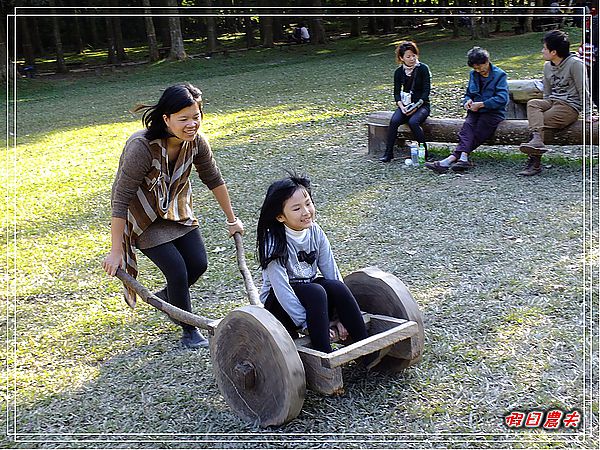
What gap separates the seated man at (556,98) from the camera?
23.2 ft

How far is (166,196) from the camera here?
389 centimetres

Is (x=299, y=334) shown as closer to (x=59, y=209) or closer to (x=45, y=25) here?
(x=59, y=209)

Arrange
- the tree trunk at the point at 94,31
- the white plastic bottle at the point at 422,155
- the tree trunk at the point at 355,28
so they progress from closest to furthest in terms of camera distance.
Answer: the white plastic bottle at the point at 422,155 < the tree trunk at the point at 355,28 < the tree trunk at the point at 94,31

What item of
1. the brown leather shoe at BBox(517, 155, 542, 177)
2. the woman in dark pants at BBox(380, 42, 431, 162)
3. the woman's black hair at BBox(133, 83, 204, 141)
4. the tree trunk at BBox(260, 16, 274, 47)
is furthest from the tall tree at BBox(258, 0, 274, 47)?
the woman's black hair at BBox(133, 83, 204, 141)

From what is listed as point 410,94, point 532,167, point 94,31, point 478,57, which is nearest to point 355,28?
point 94,31

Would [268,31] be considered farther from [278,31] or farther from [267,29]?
[278,31]

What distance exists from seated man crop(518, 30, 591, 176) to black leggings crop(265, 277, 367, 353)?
4.36m

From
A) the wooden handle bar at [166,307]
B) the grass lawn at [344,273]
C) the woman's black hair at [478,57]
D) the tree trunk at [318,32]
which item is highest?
the tree trunk at [318,32]

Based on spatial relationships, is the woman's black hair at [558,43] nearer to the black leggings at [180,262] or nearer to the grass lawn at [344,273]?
the grass lawn at [344,273]

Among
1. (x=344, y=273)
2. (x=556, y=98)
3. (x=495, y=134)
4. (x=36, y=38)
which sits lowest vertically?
(x=344, y=273)

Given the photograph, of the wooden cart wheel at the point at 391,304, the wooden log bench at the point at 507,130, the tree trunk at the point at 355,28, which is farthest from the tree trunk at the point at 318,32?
the wooden cart wheel at the point at 391,304

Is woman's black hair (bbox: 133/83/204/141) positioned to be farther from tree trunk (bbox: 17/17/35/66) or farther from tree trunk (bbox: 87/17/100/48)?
tree trunk (bbox: 87/17/100/48)

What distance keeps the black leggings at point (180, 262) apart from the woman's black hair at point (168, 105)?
64 centimetres

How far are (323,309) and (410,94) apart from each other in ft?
17.5
